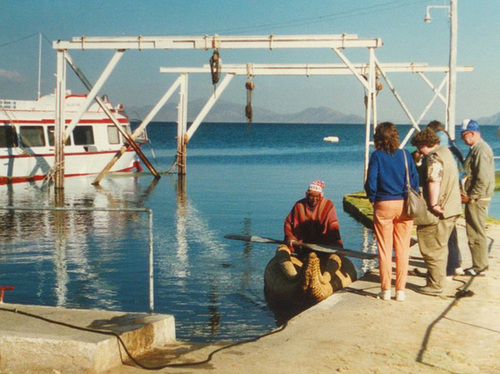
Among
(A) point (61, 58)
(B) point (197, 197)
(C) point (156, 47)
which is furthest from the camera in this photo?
(B) point (197, 197)

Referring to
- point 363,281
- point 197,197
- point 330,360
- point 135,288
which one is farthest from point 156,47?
point 330,360

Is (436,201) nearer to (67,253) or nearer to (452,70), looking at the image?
(67,253)

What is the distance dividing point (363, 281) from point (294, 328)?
252cm

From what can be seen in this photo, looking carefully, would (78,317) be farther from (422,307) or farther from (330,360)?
(422,307)

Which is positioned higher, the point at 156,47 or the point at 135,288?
the point at 156,47

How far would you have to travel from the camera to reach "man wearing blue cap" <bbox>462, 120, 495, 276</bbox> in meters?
9.00

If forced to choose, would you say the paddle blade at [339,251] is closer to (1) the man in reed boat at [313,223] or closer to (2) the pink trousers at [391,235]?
(1) the man in reed boat at [313,223]

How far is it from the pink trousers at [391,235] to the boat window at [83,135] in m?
27.2

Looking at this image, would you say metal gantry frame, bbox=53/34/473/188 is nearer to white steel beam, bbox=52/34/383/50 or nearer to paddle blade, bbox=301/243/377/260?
white steel beam, bbox=52/34/383/50

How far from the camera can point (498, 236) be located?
42.4ft

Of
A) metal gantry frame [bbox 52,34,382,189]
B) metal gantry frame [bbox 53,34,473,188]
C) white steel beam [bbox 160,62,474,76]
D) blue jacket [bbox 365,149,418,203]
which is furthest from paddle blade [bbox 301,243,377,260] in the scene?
white steel beam [bbox 160,62,474,76]

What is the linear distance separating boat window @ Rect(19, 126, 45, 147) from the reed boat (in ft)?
73.6

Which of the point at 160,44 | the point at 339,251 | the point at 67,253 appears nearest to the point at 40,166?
the point at 160,44

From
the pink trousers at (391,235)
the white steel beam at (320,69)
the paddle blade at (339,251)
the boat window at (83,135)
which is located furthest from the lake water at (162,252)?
the white steel beam at (320,69)
